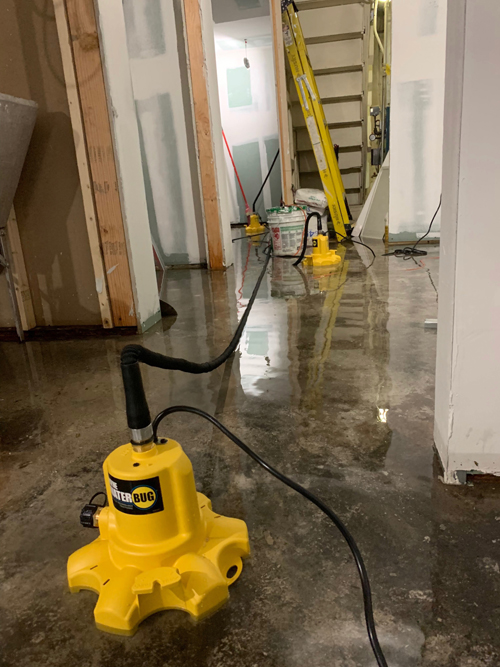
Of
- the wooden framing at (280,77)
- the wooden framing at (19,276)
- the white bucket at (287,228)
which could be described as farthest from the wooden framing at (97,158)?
the wooden framing at (280,77)

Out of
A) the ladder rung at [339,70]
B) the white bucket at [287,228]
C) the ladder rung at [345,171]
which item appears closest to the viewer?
the white bucket at [287,228]

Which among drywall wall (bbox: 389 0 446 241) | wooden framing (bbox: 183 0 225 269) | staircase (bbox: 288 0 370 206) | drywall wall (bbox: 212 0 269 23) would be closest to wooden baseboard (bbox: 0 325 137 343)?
wooden framing (bbox: 183 0 225 269)

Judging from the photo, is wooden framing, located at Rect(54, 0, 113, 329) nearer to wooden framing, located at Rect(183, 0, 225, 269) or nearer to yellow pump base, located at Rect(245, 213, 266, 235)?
wooden framing, located at Rect(183, 0, 225, 269)

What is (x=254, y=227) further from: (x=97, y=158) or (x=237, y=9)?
(x=97, y=158)

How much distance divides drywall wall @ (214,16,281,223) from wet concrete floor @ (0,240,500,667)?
16.6 ft

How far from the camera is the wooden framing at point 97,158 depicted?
2.07 meters

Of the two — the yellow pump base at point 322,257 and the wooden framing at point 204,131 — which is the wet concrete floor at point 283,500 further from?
the wooden framing at point 204,131

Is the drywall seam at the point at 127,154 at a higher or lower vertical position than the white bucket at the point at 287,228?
higher

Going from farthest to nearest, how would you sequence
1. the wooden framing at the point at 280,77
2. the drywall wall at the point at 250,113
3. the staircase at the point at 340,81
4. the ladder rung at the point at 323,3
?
the drywall wall at the point at 250,113, the staircase at the point at 340,81, the ladder rung at the point at 323,3, the wooden framing at the point at 280,77

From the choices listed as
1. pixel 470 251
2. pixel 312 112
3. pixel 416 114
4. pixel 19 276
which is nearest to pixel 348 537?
pixel 470 251

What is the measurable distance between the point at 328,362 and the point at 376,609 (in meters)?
1.13

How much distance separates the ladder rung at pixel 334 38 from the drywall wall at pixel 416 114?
61.7 inches

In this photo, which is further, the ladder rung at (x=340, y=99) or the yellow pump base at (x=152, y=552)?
the ladder rung at (x=340, y=99)

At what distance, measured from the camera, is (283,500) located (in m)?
1.10
